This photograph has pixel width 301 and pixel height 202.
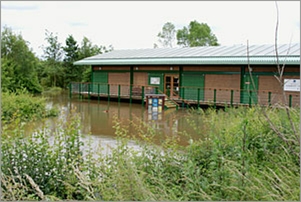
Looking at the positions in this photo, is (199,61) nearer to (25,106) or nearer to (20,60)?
(25,106)

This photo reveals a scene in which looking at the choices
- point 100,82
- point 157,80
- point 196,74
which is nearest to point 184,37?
point 157,80

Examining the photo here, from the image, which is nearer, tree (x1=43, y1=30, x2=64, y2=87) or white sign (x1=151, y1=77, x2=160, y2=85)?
white sign (x1=151, y1=77, x2=160, y2=85)

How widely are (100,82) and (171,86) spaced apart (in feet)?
14.1

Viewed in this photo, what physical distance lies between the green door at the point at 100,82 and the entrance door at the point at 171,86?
118 inches

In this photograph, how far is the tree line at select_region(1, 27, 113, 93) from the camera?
65.6 ft

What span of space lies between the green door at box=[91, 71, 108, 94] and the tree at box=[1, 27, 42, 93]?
2.90 meters

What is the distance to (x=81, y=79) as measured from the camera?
24047 millimetres

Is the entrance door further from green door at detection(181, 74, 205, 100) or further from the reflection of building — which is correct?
green door at detection(181, 74, 205, 100)

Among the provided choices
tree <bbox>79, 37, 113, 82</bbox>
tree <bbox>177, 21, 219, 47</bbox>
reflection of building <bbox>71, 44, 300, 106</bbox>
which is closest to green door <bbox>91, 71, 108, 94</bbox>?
reflection of building <bbox>71, 44, 300, 106</bbox>

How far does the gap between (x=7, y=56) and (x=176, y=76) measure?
8.70 meters

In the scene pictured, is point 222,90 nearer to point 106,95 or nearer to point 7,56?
point 106,95

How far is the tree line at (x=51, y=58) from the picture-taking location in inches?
794

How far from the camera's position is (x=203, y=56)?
17953mm

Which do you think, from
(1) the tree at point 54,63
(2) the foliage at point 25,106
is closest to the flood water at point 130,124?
(2) the foliage at point 25,106
